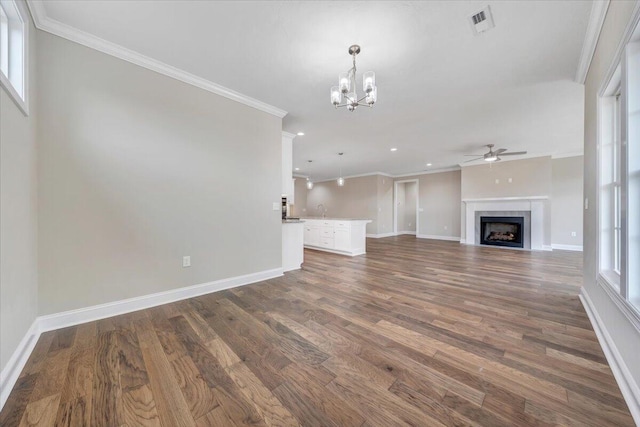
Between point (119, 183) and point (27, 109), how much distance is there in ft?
2.50

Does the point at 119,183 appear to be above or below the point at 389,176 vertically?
below

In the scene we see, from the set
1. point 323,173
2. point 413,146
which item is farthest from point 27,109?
point 323,173

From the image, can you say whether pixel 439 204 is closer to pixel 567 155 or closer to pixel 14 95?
pixel 567 155

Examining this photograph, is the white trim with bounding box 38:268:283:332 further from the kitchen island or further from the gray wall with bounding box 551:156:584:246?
the gray wall with bounding box 551:156:584:246

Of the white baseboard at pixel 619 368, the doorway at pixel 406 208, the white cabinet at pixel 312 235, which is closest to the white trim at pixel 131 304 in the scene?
the white cabinet at pixel 312 235

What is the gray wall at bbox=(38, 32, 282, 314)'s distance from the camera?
203 centimetres

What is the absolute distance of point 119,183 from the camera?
229 centimetres

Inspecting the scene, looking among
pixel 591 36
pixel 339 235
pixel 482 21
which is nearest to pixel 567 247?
pixel 339 235

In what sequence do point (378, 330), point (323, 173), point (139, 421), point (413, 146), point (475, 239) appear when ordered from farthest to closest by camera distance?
point (323, 173), point (475, 239), point (413, 146), point (378, 330), point (139, 421)

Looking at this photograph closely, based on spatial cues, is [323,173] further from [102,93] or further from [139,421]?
[139,421]

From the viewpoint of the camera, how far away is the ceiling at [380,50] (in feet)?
6.09

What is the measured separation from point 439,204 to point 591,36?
268 inches

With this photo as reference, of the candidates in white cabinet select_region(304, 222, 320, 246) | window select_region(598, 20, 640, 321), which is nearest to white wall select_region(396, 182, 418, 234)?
white cabinet select_region(304, 222, 320, 246)

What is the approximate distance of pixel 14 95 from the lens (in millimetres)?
1483
